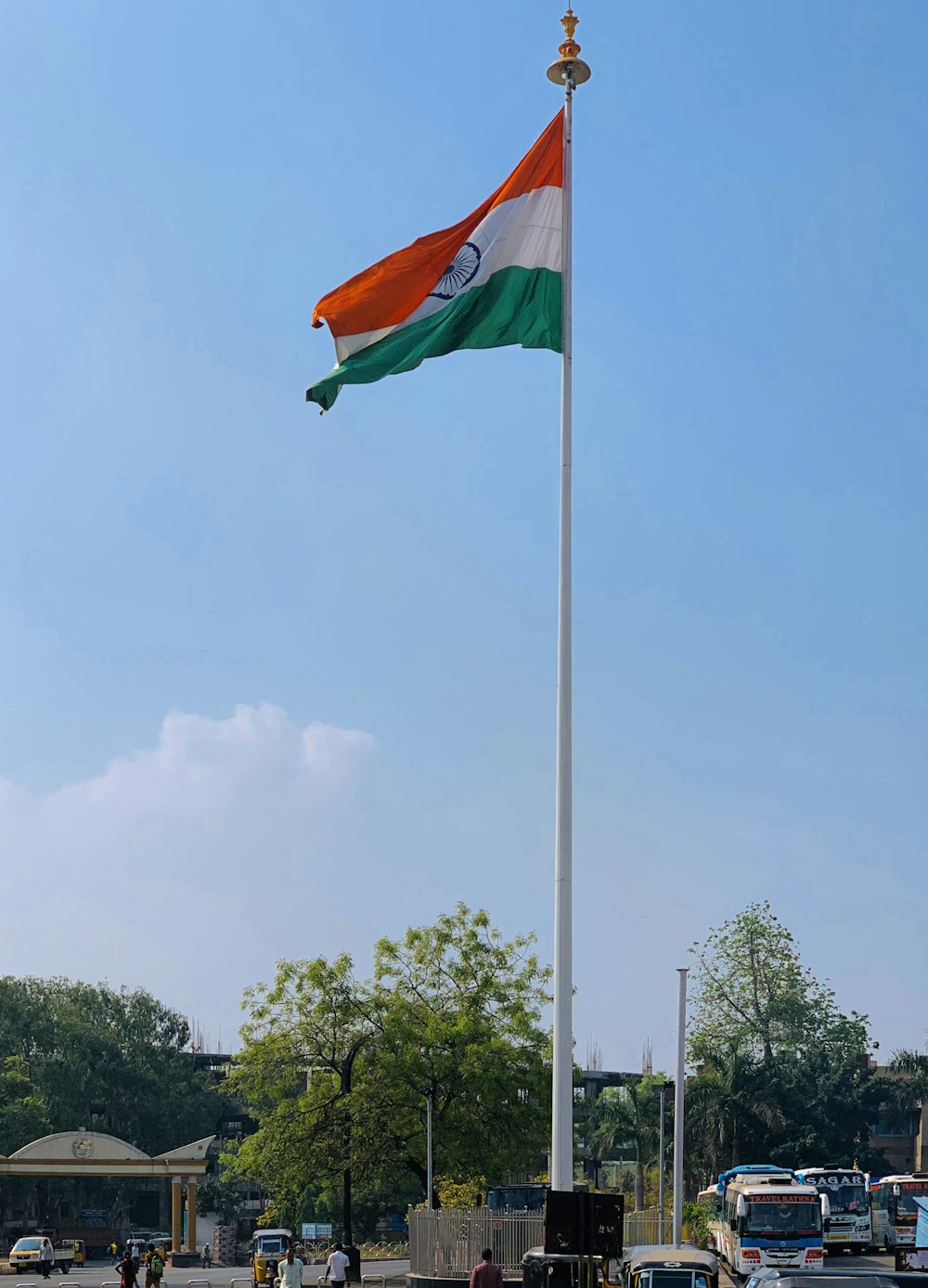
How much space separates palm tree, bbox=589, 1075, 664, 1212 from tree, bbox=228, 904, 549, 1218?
2393 centimetres

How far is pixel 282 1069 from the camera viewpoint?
48.1 metres

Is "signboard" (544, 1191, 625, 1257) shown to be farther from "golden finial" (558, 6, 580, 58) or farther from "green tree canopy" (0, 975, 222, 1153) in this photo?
"green tree canopy" (0, 975, 222, 1153)

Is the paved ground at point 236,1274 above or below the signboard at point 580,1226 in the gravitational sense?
below

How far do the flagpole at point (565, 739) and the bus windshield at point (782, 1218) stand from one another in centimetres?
1598

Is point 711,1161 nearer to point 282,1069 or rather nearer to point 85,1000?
point 282,1069

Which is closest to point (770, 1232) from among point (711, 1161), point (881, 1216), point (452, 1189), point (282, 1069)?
point (881, 1216)

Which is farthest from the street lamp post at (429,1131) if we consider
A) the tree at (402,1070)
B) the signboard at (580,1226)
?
the signboard at (580,1226)

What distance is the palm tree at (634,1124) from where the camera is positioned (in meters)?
71.6

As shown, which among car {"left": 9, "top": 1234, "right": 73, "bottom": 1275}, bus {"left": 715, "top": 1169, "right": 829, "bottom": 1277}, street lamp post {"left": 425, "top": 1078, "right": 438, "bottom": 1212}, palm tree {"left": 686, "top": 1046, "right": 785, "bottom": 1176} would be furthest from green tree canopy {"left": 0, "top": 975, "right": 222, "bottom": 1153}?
bus {"left": 715, "top": 1169, "right": 829, "bottom": 1277}

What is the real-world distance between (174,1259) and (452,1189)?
21.5m

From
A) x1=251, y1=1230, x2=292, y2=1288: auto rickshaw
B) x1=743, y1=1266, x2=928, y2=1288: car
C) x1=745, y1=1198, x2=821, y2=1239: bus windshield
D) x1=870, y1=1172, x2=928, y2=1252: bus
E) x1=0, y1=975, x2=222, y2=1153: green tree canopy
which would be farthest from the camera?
x1=0, y1=975, x2=222, y2=1153: green tree canopy

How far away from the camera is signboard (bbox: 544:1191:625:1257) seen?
48.8 ft

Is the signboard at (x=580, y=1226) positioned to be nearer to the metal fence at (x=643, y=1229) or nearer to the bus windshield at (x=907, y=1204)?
the metal fence at (x=643, y=1229)

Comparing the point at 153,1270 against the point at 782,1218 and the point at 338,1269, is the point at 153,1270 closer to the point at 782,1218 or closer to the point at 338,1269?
the point at 338,1269
